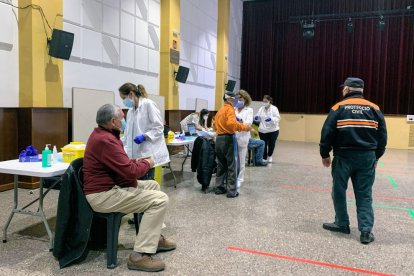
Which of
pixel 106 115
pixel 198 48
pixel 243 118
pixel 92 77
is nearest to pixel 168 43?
pixel 198 48

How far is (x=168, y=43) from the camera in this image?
7.79 m

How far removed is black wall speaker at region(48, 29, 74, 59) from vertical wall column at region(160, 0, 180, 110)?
3.03 m

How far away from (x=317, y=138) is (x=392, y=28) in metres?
3.95

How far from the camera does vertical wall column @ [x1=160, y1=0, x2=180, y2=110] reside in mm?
7789

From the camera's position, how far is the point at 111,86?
645cm

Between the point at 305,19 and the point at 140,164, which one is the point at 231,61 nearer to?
the point at 305,19

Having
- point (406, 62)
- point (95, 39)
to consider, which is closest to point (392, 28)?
point (406, 62)

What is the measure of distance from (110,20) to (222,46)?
16.8ft

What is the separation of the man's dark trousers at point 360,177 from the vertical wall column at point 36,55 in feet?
12.1

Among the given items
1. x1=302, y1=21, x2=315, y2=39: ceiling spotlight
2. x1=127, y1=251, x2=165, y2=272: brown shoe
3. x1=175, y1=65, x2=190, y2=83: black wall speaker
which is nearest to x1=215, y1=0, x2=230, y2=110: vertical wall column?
x1=302, y1=21, x2=315, y2=39: ceiling spotlight

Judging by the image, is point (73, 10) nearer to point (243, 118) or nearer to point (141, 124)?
point (243, 118)

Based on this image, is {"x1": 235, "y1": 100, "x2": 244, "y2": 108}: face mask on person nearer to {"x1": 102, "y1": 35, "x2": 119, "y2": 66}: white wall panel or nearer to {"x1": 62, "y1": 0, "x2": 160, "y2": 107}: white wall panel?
{"x1": 62, "y1": 0, "x2": 160, "y2": 107}: white wall panel

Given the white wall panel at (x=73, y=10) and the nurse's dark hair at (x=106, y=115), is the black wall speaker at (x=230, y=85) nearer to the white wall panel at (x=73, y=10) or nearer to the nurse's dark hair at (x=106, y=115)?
the white wall panel at (x=73, y=10)

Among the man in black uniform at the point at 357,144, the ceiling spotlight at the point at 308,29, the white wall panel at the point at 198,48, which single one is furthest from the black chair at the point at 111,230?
the ceiling spotlight at the point at 308,29
